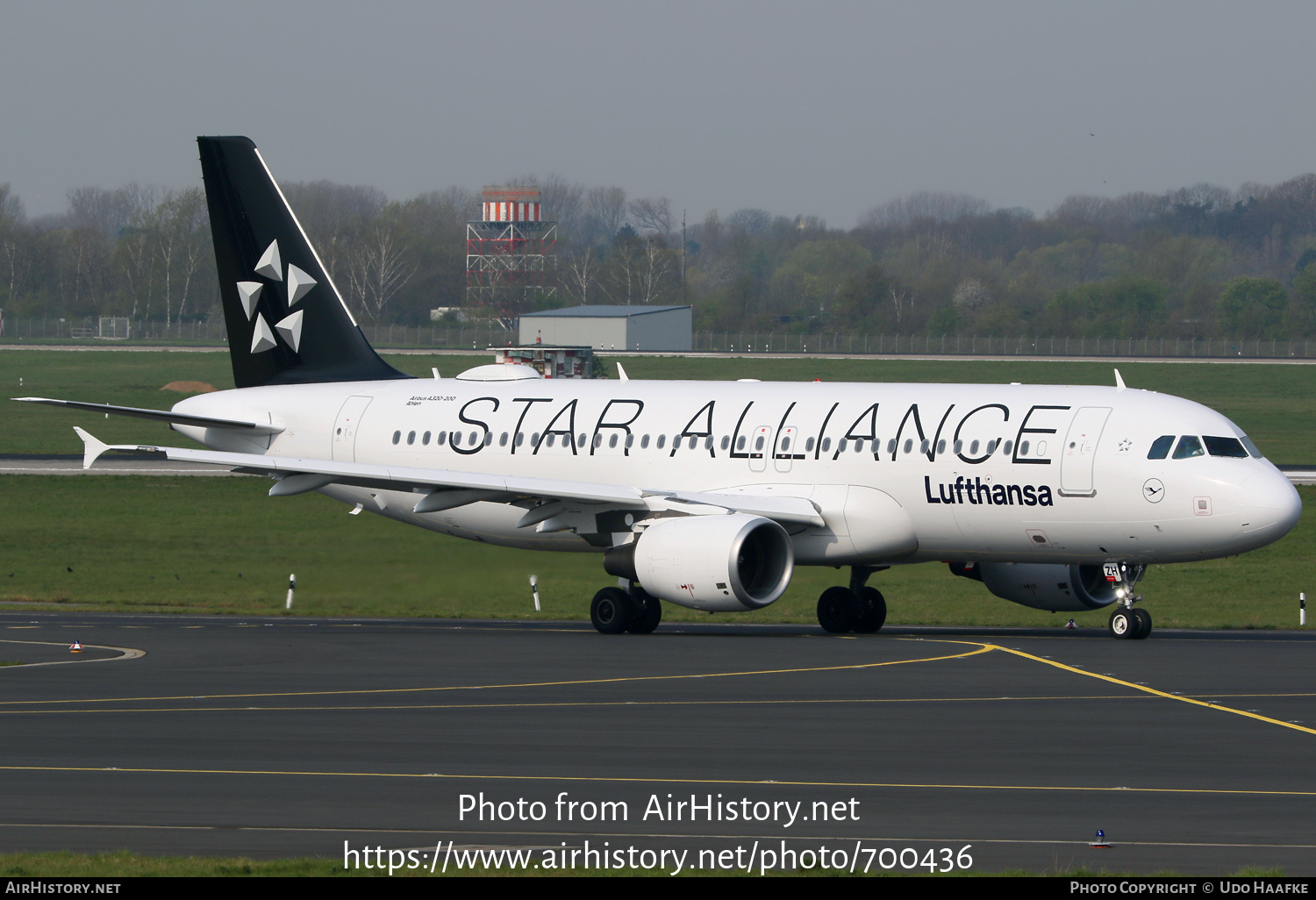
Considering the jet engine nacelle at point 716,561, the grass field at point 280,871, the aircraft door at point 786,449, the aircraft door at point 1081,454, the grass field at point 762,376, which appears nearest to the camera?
the grass field at point 280,871

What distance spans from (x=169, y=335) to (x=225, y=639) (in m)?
156

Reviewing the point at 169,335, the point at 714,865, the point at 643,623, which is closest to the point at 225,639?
the point at 643,623

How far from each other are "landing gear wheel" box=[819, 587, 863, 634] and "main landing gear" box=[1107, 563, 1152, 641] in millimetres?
5615

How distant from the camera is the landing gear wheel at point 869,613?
1538 inches

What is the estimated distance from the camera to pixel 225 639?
36062 mm

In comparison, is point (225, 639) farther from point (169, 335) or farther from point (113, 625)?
point (169, 335)

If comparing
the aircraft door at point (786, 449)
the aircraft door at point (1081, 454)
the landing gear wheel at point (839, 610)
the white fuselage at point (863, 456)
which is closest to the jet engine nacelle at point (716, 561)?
the white fuselage at point (863, 456)

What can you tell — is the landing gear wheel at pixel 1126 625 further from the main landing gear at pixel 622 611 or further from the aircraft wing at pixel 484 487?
the main landing gear at pixel 622 611

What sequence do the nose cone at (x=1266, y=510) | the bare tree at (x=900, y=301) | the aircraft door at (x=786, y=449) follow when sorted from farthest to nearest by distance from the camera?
1. the bare tree at (x=900, y=301)
2. the aircraft door at (x=786, y=449)
3. the nose cone at (x=1266, y=510)

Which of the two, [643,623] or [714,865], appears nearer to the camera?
[714,865]

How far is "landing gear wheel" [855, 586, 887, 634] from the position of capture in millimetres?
39062

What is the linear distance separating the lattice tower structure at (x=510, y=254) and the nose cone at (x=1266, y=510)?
149 meters

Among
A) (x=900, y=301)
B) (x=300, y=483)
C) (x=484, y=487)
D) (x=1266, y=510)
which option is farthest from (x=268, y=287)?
(x=900, y=301)

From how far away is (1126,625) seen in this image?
3562 cm
